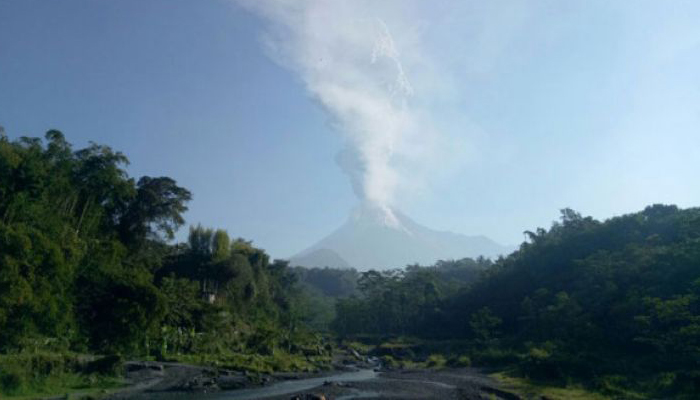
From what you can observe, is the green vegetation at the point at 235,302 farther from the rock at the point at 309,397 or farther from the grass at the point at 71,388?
the rock at the point at 309,397

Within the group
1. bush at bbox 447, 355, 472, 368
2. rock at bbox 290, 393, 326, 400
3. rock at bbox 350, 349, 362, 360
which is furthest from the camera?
rock at bbox 350, 349, 362, 360

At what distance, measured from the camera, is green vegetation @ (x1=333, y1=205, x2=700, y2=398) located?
3142 cm

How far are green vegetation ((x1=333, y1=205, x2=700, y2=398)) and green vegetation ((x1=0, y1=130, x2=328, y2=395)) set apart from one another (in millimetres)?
19054

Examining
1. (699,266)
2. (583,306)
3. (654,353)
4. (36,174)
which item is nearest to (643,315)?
(654,353)

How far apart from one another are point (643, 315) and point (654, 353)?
2633 millimetres

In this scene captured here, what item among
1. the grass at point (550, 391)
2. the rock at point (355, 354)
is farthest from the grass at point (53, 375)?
the rock at point (355, 354)

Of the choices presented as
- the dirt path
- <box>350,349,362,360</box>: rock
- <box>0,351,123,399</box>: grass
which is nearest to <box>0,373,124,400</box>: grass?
<box>0,351,123,399</box>: grass

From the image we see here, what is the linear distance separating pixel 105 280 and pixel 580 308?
36.5m

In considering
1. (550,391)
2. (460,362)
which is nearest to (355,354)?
(460,362)

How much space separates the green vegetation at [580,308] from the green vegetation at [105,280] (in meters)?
19.1

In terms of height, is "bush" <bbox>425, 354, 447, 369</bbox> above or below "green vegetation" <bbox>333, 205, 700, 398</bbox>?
below

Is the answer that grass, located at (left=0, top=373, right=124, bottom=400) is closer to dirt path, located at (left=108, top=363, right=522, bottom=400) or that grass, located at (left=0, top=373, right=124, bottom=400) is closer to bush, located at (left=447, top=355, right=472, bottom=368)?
dirt path, located at (left=108, top=363, right=522, bottom=400)

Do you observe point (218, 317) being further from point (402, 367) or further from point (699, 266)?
point (699, 266)

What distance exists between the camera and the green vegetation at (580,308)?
3142 centimetres
